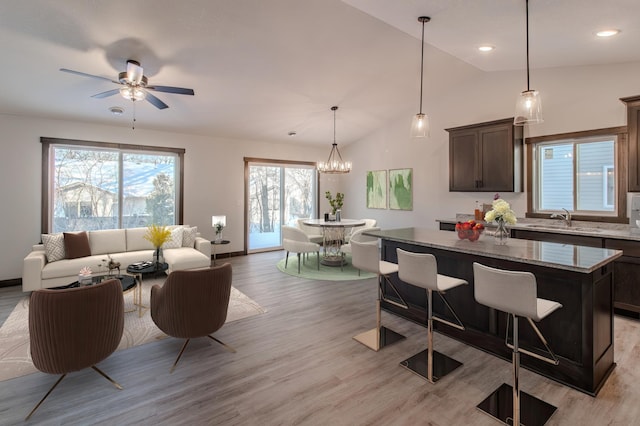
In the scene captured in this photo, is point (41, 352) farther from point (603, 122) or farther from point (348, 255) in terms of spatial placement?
point (603, 122)

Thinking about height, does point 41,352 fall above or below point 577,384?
above

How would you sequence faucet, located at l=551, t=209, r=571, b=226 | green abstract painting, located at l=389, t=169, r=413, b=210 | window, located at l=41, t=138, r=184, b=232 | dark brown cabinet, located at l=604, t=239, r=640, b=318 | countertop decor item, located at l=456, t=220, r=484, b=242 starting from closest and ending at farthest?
countertop decor item, located at l=456, t=220, r=484, b=242 < dark brown cabinet, located at l=604, t=239, r=640, b=318 < faucet, located at l=551, t=209, r=571, b=226 < window, located at l=41, t=138, r=184, b=232 < green abstract painting, located at l=389, t=169, r=413, b=210

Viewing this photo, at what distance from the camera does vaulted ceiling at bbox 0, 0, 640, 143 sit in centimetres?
298

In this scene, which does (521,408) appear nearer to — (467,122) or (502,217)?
(502,217)

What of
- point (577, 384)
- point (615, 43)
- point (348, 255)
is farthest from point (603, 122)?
point (348, 255)

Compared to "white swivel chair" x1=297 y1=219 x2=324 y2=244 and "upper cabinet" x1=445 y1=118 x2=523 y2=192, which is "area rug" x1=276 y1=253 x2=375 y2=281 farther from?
"upper cabinet" x1=445 y1=118 x2=523 y2=192

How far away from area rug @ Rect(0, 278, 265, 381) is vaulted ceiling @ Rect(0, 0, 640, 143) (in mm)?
2913

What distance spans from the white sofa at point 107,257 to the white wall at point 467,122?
431 centimetres

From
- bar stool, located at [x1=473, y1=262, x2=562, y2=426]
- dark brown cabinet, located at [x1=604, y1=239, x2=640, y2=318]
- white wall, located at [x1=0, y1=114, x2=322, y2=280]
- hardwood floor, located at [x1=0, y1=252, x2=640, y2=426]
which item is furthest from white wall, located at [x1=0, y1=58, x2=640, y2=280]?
bar stool, located at [x1=473, y1=262, x2=562, y2=426]

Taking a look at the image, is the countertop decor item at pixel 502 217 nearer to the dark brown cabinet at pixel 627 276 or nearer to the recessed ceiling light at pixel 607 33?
the dark brown cabinet at pixel 627 276

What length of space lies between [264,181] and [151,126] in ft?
8.83

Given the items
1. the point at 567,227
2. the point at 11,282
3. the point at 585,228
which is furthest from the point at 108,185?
the point at 585,228

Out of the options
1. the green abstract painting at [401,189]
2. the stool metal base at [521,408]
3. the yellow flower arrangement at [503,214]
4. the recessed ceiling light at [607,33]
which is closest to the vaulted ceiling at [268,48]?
the recessed ceiling light at [607,33]

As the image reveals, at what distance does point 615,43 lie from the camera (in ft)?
11.1
